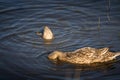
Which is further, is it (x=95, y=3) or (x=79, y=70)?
(x=95, y=3)

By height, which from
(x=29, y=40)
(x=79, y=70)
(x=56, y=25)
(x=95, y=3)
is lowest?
(x=79, y=70)

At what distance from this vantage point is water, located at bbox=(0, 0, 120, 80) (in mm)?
11156

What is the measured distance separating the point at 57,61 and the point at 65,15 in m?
3.16

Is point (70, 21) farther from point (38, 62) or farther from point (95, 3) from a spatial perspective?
point (38, 62)

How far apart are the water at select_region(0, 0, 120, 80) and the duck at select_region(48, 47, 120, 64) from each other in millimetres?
264

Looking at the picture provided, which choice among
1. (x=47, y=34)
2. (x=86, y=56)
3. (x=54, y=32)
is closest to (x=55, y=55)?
(x=86, y=56)

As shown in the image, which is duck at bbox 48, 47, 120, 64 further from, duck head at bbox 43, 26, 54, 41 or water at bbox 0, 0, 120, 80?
duck head at bbox 43, 26, 54, 41

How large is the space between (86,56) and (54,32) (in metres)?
2.14

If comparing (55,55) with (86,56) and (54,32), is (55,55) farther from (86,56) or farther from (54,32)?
(54,32)

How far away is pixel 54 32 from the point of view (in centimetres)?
1352

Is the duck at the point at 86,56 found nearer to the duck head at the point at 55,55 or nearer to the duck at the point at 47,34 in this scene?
the duck head at the point at 55,55

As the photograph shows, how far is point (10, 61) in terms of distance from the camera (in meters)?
11.7

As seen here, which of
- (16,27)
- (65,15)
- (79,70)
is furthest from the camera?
(65,15)

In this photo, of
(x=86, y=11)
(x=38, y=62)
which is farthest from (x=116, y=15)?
(x=38, y=62)
